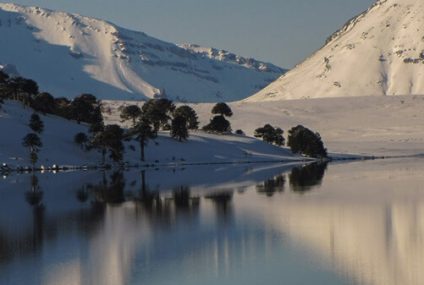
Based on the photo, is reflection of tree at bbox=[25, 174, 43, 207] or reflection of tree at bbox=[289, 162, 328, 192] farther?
reflection of tree at bbox=[289, 162, 328, 192]

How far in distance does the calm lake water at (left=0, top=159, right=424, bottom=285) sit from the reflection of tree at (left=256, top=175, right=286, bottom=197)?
108 millimetres

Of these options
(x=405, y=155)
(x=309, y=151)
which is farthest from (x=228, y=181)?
(x=405, y=155)

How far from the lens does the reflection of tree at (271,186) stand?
78062 millimetres

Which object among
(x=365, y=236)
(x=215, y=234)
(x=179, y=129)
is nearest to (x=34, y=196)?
(x=215, y=234)

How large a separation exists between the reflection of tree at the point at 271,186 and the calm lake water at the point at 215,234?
11cm

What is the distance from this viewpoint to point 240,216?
57750 mm

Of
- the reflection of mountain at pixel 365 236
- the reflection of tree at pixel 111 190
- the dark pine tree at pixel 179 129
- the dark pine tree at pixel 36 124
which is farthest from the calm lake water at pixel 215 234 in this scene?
the dark pine tree at pixel 179 129

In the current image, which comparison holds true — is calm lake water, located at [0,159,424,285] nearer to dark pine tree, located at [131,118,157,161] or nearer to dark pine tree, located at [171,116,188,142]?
dark pine tree, located at [131,118,157,161]

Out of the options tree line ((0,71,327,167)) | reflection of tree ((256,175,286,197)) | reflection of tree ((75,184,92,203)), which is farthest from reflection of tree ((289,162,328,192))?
tree line ((0,71,327,167))

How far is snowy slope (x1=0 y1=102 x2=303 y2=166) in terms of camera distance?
13131 cm

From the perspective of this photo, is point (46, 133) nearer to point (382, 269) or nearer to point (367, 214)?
point (367, 214)

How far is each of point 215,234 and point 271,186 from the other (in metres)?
35.9

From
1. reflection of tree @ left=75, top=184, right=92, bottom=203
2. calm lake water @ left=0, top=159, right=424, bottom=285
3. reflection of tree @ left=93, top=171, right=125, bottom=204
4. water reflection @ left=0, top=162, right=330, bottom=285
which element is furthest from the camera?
reflection of tree @ left=93, top=171, right=125, bottom=204

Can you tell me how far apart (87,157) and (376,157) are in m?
56.1
